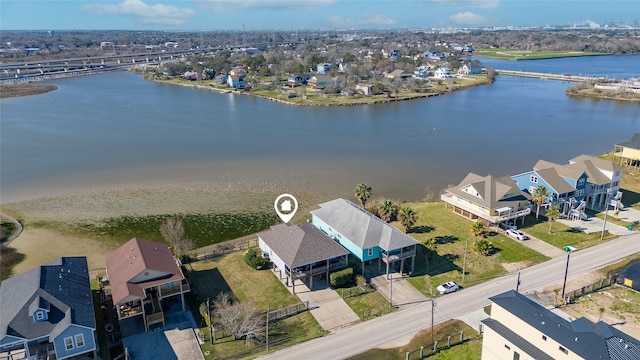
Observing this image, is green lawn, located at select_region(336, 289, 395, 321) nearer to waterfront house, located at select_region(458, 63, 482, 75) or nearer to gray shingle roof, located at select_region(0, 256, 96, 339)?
gray shingle roof, located at select_region(0, 256, 96, 339)

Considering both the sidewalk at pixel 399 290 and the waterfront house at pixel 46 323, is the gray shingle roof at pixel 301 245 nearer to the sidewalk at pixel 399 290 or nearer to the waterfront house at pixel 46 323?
the sidewalk at pixel 399 290

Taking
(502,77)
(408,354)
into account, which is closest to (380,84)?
(502,77)

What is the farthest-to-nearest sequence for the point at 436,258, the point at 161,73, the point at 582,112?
the point at 161,73 < the point at 582,112 < the point at 436,258

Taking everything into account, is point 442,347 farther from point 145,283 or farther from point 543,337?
point 145,283

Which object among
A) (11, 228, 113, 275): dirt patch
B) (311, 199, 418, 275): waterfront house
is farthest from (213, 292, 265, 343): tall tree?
(11, 228, 113, 275): dirt patch

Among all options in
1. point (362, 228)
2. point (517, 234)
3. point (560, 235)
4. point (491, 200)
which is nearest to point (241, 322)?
point (362, 228)

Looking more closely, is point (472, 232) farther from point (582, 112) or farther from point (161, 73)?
point (161, 73)

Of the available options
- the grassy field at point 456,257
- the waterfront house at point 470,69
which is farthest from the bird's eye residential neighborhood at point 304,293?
the waterfront house at point 470,69
